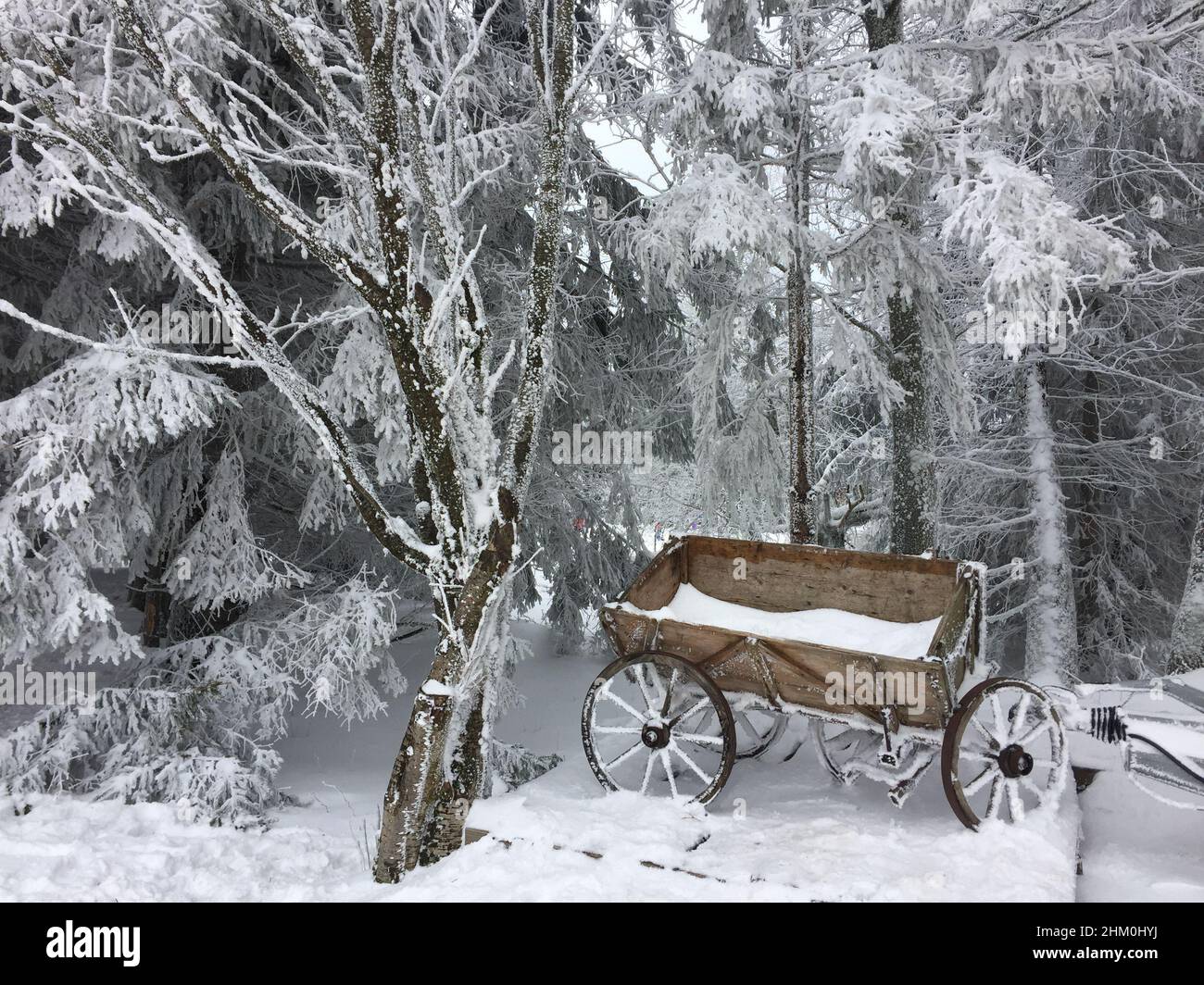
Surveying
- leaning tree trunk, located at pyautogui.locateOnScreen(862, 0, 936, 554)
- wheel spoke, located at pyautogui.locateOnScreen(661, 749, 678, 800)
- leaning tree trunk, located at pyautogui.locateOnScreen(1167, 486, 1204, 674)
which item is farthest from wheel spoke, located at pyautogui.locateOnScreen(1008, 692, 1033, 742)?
leaning tree trunk, located at pyautogui.locateOnScreen(1167, 486, 1204, 674)

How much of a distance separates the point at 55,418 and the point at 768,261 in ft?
16.3

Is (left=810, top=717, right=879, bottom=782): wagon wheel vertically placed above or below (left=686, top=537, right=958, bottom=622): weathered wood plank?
below

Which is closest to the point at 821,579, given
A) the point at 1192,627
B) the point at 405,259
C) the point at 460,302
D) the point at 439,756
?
the point at 439,756

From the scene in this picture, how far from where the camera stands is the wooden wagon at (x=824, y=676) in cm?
418

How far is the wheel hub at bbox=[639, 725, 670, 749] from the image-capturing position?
480 centimetres

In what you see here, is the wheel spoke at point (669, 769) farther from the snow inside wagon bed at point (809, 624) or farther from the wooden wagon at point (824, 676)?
the snow inside wagon bed at point (809, 624)

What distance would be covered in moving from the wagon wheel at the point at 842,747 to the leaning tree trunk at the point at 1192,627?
3329 millimetres

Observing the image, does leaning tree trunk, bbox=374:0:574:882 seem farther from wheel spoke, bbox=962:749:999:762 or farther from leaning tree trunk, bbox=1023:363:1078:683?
leaning tree trunk, bbox=1023:363:1078:683

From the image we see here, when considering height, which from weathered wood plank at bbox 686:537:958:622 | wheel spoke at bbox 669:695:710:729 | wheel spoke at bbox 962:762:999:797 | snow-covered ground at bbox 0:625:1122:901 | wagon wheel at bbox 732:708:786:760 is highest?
weathered wood plank at bbox 686:537:958:622

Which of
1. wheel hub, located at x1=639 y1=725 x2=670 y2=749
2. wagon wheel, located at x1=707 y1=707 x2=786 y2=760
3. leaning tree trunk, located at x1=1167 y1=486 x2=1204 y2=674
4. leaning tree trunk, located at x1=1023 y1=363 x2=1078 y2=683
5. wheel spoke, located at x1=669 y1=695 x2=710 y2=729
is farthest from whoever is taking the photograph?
leaning tree trunk, located at x1=1023 y1=363 x2=1078 y2=683

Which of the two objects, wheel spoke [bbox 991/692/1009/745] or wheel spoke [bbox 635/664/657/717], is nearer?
wheel spoke [bbox 991/692/1009/745]

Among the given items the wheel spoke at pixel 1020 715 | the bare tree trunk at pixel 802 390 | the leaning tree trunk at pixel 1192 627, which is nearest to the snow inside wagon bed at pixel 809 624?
the wheel spoke at pixel 1020 715
